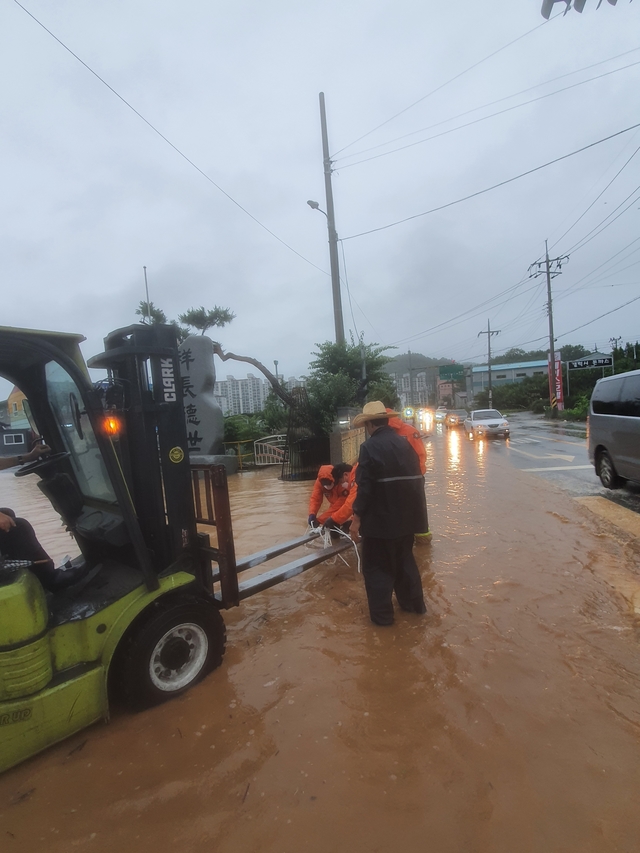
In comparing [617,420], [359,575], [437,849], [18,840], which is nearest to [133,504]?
[18,840]

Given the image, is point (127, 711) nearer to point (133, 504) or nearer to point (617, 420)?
point (133, 504)

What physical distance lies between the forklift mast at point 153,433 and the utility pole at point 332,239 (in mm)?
14681

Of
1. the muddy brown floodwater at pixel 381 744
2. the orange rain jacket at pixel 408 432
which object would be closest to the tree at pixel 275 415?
the orange rain jacket at pixel 408 432

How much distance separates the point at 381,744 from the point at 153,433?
2187mm

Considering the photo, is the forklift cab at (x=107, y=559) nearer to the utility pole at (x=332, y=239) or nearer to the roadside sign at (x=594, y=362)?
the utility pole at (x=332, y=239)

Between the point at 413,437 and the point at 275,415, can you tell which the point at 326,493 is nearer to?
the point at 413,437

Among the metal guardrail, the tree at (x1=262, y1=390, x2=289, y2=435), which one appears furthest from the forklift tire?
the tree at (x1=262, y1=390, x2=289, y2=435)

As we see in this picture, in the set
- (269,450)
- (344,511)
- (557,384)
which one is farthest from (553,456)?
(557,384)

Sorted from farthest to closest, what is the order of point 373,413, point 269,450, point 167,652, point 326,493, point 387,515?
point 269,450
point 326,493
point 373,413
point 387,515
point 167,652

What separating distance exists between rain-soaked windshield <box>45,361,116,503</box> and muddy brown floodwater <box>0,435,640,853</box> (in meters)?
1.39

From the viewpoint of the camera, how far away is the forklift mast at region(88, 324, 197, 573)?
3.01 metres

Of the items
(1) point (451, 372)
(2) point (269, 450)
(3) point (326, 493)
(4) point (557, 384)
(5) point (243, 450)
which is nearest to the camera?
(3) point (326, 493)

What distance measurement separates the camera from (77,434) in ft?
10.2

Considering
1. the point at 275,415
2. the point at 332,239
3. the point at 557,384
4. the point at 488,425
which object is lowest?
the point at 488,425
